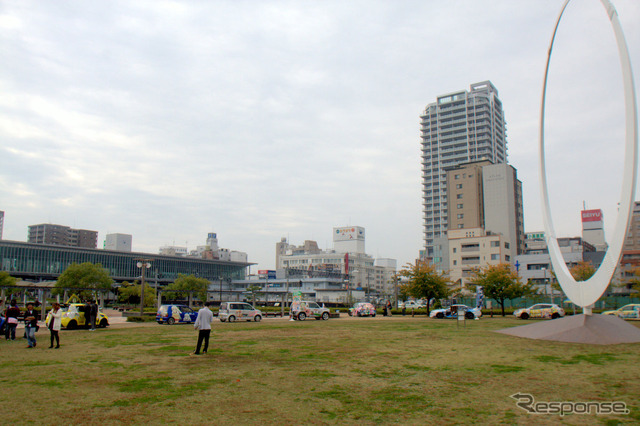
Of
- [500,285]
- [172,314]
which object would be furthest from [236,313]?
[500,285]

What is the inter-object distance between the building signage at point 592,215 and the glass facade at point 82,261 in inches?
4044

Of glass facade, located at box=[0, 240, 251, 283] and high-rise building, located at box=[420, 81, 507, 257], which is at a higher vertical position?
high-rise building, located at box=[420, 81, 507, 257]

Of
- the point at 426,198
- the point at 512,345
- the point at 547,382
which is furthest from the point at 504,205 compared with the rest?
the point at 547,382

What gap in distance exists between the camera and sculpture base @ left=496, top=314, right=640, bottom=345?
18547 mm

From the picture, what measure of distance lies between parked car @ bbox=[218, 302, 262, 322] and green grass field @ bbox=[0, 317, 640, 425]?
21.2 m

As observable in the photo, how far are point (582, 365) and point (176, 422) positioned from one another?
35.3 ft

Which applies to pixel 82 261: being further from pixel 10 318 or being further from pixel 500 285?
pixel 10 318

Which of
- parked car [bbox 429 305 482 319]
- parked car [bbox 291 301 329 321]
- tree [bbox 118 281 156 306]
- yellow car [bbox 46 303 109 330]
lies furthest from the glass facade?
yellow car [bbox 46 303 109 330]

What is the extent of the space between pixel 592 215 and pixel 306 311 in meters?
125

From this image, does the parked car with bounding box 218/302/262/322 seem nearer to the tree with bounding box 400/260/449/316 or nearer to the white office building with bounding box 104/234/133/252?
the tree with bounding box 400/260/449/316

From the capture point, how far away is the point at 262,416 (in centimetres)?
770

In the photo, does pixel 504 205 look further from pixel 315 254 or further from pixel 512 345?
pixel 512 345

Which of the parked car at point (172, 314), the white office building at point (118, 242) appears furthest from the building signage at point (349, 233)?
the parked car at point (172, 314)

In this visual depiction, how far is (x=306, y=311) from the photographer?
43844mm
